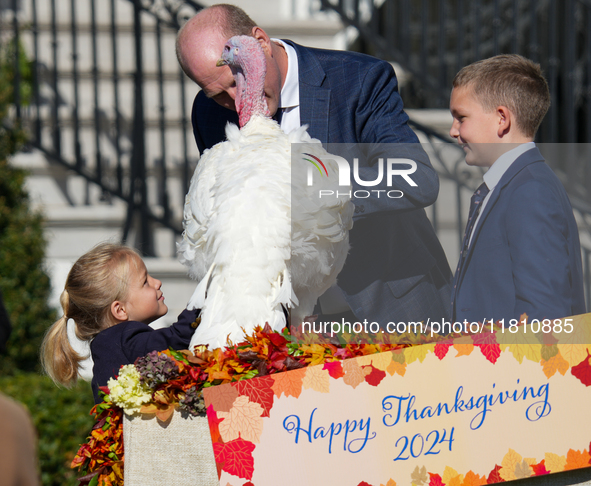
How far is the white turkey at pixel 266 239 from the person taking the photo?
65.1 inches

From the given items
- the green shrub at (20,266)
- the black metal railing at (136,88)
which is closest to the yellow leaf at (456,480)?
the black metal railing at (136,88)

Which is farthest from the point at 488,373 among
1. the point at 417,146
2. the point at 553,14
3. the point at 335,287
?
the point at 553,14

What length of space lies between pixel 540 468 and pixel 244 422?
669mm

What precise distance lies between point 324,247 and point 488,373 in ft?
1.61

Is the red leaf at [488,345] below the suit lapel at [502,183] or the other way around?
below

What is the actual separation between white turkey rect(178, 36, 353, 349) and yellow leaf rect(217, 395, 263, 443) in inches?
7.5

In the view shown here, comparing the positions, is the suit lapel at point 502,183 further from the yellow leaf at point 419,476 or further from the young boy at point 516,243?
the yellow leaf at point 419,476

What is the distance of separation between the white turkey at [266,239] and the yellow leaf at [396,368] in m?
0.28

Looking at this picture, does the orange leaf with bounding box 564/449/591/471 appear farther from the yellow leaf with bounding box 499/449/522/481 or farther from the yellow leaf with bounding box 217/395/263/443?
the yellow leaf with bounding box 217/395/263/443

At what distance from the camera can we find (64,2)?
5676 millimetres

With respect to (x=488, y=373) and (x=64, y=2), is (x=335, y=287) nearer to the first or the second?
(x=488, y=373)

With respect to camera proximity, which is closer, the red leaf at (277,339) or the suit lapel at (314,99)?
the red leaf at (277,339)

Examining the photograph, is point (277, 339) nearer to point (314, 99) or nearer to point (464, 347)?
point (464, 347)

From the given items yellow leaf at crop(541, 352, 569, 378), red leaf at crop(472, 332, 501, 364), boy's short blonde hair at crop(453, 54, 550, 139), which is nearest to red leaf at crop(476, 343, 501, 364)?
red leaf at crop(472, 332, 501, 364)
